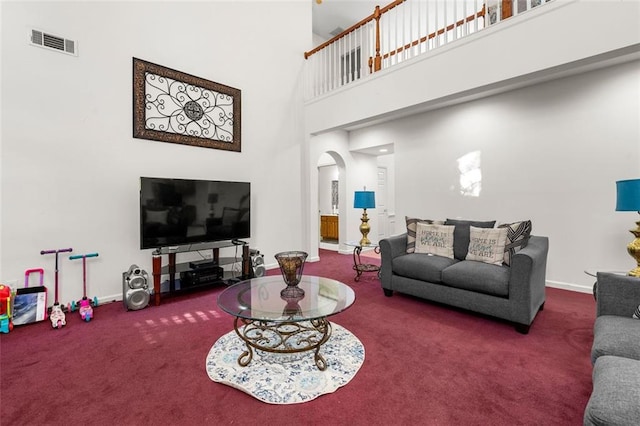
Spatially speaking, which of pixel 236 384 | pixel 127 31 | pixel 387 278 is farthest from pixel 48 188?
pixel 387 278

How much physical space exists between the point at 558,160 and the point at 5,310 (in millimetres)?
6196

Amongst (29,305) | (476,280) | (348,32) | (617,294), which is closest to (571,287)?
(476,280)

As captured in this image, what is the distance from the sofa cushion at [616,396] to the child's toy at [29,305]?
159 inches

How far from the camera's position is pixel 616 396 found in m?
1.04

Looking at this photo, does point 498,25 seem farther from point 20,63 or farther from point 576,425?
point 20,63

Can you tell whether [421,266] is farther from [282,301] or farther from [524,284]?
[282,301]

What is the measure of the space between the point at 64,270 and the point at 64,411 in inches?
82.3

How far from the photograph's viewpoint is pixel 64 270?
→ 10.3 feet

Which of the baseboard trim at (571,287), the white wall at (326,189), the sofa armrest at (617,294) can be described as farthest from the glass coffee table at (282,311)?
the white wall at (326,189)

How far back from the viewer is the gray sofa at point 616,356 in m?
1.00

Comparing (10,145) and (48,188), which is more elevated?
(10,145)

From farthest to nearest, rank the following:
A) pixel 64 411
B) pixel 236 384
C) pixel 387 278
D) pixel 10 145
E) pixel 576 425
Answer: pixel 387 278
pixel 10 145
pixel 236 384
pixel 64 411
pixel 576 425

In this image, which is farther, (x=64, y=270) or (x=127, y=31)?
(x=127, y=31)

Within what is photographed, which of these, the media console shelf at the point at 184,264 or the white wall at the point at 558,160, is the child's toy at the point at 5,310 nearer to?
the media console shelf at the point at 184,264
